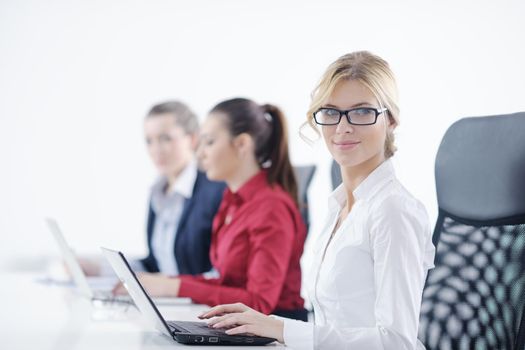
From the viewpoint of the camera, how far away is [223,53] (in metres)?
4.98

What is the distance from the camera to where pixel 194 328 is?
5.63ft

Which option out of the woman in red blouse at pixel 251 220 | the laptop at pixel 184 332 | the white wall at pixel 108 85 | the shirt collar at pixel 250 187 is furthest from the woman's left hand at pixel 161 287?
the white wall at pixel 108 85

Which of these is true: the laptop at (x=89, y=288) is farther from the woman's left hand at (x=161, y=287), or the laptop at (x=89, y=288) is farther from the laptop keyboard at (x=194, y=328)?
the laptop keyboard at (x=194, y=328)

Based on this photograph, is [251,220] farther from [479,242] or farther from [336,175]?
[479,242]

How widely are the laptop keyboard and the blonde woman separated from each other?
0.7 inches

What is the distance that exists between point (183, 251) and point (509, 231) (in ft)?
6.32

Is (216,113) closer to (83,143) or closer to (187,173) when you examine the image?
(187,173)

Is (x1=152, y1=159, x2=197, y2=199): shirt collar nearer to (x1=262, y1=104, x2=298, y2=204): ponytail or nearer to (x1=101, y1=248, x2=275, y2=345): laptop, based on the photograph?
(x1=262, y1=104, x2=298, y2=204): ponytail

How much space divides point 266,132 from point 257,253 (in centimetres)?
54

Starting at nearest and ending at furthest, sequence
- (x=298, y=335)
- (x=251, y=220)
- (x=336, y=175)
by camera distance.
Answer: (x=298, y=335) → (x=336, y=175) → (x=251, y=220)

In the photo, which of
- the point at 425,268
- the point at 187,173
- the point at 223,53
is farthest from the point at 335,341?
the point at 223,53

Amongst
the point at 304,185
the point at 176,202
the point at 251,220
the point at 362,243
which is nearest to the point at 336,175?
the point at 251,220

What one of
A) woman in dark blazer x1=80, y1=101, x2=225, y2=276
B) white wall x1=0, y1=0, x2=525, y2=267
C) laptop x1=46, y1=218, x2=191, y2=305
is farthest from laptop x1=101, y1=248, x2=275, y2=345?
white wall x1=0, y1=0, x2=525, y2=267

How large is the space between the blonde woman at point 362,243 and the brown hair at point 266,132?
813 mm
